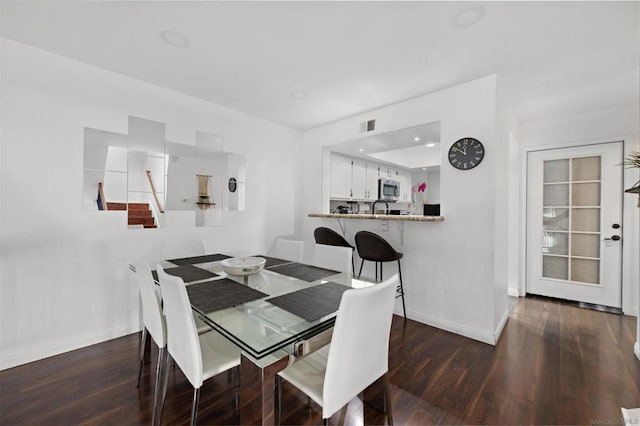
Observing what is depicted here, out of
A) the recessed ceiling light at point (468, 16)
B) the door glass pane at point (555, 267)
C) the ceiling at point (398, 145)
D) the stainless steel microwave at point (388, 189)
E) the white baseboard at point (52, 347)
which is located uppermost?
the recessed ceiling light at point (468, 16)

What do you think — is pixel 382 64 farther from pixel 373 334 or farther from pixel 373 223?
pixel 373 334

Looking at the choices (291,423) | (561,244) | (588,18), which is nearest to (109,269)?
(291,423)

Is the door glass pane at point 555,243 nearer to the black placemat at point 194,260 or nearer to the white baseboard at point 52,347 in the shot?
the black placemat at point 194,260

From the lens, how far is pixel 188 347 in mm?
1304

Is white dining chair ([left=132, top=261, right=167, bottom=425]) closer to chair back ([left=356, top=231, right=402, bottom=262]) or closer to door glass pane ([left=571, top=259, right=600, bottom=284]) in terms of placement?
chair back ([left=356, top=231, right=402, bottom=262])

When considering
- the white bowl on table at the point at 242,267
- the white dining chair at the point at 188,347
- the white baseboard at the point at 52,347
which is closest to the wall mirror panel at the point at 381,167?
the white bowl on table at the point at 242,267

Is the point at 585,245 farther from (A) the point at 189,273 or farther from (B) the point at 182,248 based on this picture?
(B) the point at 182,248

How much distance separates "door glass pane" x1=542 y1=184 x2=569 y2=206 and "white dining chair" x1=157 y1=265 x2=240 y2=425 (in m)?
4.40

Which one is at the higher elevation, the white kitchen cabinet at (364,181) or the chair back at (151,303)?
the white kitchen cabinet at (364,181)

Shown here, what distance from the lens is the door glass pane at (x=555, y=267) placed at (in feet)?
12.0

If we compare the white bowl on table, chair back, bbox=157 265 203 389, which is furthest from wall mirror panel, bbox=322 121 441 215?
chair back, bbox=157 265 203 389

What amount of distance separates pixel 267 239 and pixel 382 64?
8.72ft

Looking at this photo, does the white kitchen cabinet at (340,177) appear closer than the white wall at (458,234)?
No

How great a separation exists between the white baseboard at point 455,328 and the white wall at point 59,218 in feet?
9.32
